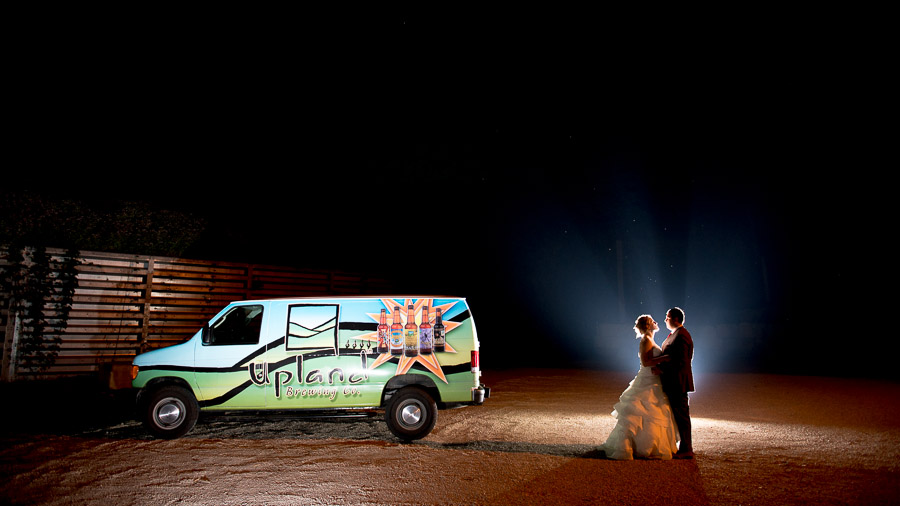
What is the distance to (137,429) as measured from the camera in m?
8.06

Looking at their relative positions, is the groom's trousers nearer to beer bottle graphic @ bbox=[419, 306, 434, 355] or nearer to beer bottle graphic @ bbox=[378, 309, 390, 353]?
beer bottle graphic @ bbox=[419, 306, 434, 355]

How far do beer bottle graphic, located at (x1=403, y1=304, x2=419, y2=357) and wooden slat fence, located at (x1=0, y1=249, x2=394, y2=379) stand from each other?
5.50 metres

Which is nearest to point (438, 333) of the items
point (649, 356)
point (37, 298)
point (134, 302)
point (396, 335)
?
point (396, 335)

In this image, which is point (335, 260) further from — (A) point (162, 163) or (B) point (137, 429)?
(B) point (137, 429)

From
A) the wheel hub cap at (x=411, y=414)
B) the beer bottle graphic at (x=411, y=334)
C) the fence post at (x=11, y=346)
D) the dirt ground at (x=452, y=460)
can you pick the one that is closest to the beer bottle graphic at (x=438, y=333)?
the beer bottle graphic at (x=411, y=334)

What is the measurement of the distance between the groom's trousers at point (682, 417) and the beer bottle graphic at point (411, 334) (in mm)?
3297

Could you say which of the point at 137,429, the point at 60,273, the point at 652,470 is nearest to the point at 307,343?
the point at 137,429

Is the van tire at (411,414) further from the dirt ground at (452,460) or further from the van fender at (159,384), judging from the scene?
the van fender at (159,384)

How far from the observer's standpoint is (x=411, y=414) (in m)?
7.55

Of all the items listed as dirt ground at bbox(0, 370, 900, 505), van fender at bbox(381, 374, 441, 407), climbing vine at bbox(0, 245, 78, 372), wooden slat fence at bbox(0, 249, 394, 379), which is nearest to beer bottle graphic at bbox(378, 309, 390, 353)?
van fender at bbox(381, 374, 441, 407)

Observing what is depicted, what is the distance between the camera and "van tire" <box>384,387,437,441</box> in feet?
24.5

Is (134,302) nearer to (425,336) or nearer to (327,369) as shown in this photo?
(327,369)

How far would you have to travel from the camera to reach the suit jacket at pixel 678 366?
21.7ft

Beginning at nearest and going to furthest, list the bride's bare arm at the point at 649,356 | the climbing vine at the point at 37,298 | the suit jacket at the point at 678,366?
the suit jacket at the point at 678,366
the bride's bare arm at the point at 649,356
the climbing vine at the point at 37,298
